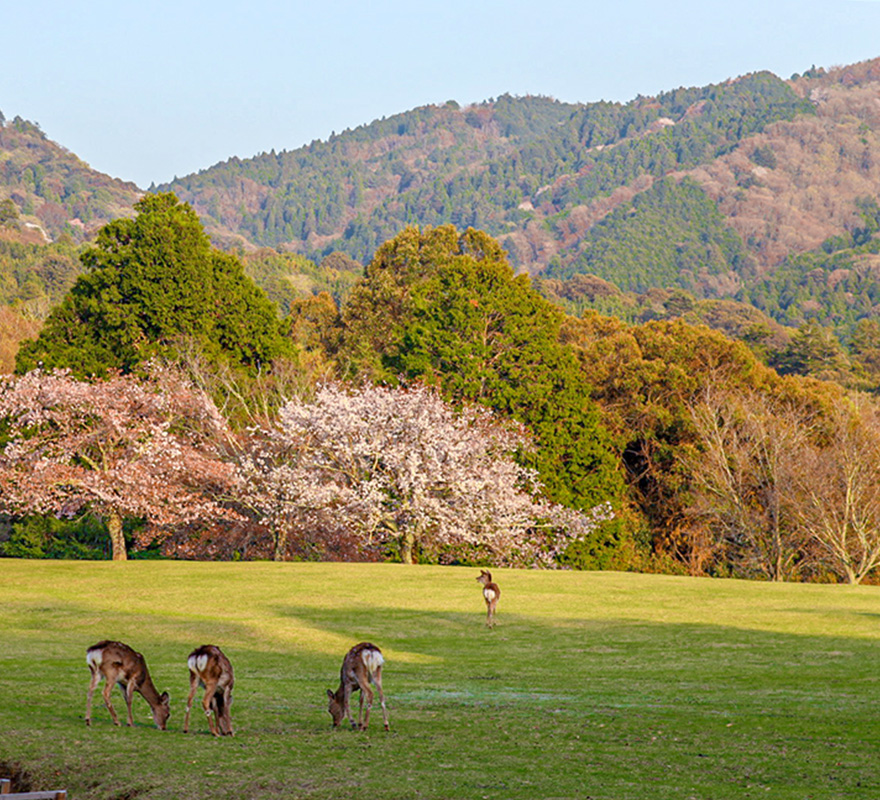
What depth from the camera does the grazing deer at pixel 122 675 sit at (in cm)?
1263

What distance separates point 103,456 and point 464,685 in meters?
26.9

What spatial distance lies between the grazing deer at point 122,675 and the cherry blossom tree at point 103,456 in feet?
90.3

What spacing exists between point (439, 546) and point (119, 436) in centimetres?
1372

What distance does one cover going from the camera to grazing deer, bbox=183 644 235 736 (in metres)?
12.0

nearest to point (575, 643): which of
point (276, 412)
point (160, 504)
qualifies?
point (160, 504)

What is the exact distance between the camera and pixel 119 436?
41219 mm

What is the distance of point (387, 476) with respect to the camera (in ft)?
140

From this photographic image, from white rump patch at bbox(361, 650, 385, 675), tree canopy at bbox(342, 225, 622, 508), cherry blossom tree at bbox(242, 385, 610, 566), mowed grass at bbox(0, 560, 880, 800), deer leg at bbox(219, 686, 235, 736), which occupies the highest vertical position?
tree canopy at bbox(342, 225, 622, 508)

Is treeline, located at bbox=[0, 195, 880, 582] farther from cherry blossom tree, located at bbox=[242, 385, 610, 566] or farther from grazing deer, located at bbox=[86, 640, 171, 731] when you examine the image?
grazing deer, located at bbox=[86, 640, 171, 731]

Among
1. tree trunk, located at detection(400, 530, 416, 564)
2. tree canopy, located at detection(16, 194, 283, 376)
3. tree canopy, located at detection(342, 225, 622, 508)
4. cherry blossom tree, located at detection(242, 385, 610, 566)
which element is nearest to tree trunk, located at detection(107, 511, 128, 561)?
cherry blossom tree, located at detection(242, 385, 610, 566)

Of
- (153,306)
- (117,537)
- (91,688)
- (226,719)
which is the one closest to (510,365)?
(153,306)

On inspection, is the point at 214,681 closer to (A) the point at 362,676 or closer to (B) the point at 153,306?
(A) the point at 362,676

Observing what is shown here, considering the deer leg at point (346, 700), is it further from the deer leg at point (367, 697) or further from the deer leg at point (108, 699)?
the deer leg at point (108, 699)

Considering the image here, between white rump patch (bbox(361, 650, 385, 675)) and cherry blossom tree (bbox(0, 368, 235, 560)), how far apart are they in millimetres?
28957
